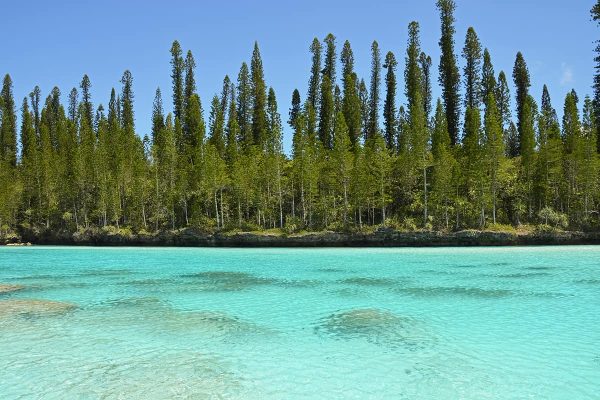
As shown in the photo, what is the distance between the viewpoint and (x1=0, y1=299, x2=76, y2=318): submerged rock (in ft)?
41.2

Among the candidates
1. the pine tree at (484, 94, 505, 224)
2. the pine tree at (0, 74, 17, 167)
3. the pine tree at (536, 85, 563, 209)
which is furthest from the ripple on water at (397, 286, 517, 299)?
the pine tree at (0, 74, 17, 167)

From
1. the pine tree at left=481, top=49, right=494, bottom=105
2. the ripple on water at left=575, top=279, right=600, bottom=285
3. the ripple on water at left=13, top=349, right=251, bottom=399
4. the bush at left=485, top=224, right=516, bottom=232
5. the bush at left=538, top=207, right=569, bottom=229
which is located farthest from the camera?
the pine tree at left=481, top=49, right=494, bottom=105

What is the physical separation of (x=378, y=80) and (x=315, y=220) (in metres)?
27.3

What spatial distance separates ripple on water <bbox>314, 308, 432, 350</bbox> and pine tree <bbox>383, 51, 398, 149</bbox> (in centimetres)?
5038

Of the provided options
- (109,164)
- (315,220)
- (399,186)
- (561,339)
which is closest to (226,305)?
(561,339)

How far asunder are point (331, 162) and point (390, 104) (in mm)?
18166

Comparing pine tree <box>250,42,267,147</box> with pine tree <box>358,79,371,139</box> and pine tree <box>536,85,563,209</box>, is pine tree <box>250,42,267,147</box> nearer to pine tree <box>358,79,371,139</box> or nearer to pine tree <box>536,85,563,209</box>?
pine tree <box>358,79,371,139</box>

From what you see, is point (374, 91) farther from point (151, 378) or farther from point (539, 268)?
point (151, 378)

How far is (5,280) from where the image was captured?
20953 millimetres

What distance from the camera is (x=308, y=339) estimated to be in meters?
9.85

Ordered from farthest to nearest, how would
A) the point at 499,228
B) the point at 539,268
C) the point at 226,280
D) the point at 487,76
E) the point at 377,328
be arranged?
the point at 487,76
the point at 499,228
the point at 539,268
the point at 226,280
the point at 377,328

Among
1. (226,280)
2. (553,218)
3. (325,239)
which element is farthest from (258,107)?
(226,280)

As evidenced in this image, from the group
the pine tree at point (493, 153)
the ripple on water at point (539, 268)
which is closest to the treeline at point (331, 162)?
the pine tree at point (493, 153)

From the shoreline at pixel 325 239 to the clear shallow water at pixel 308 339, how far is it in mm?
21221
